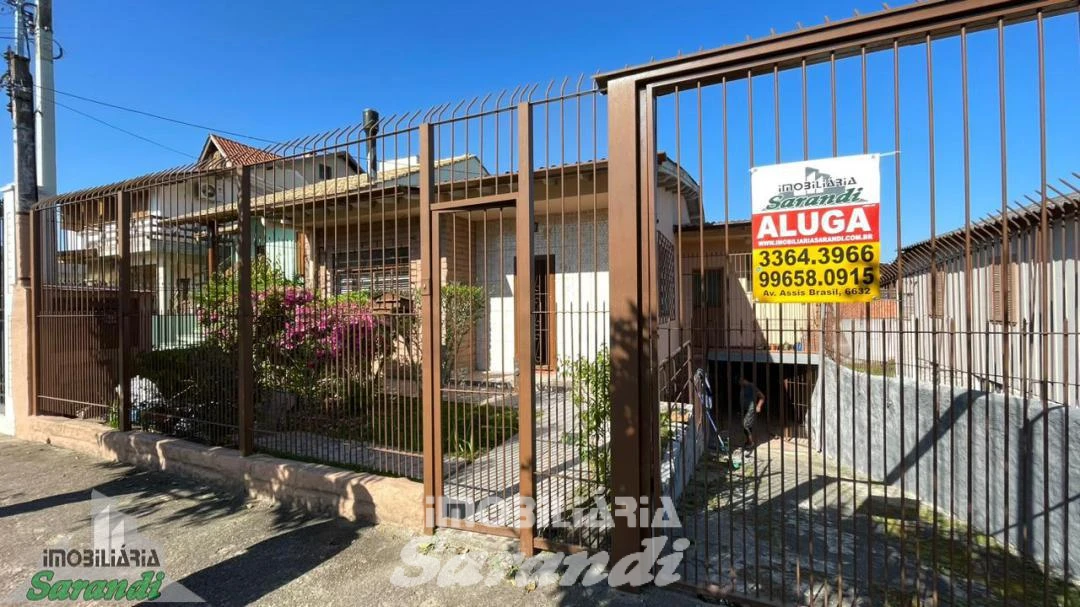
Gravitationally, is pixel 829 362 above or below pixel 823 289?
below

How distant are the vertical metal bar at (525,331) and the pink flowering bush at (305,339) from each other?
4.74 feet

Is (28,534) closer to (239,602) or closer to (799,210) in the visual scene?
(239,602)

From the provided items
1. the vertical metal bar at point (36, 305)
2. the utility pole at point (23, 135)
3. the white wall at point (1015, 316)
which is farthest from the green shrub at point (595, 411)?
the utility pole at point (23, 135)

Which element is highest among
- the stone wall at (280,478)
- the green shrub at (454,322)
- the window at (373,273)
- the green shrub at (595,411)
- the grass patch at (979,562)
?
the window at (373,273)

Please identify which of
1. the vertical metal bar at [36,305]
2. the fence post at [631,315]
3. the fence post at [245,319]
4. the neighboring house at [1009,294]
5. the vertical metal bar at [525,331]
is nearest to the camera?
the fence post at [631,315]

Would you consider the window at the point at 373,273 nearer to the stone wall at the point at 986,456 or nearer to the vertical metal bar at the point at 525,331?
the vertical metal bar at the point at 525,331

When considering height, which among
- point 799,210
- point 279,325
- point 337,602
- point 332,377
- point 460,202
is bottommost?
point 337,602

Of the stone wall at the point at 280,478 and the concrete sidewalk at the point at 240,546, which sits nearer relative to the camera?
the concrete sidewalk at the point at 240,546

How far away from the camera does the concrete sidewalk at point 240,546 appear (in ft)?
10.8

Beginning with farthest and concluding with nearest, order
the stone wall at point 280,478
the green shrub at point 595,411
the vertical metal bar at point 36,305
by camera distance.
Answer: the vertical metal bar at point 36,305 < the stone wall at point 280,478 < the green shrub at point 595,411

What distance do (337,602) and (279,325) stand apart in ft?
9.90

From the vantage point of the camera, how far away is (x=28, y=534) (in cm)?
419

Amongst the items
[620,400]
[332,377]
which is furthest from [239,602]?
[620,400]

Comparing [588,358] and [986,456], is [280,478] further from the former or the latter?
[986,456]
